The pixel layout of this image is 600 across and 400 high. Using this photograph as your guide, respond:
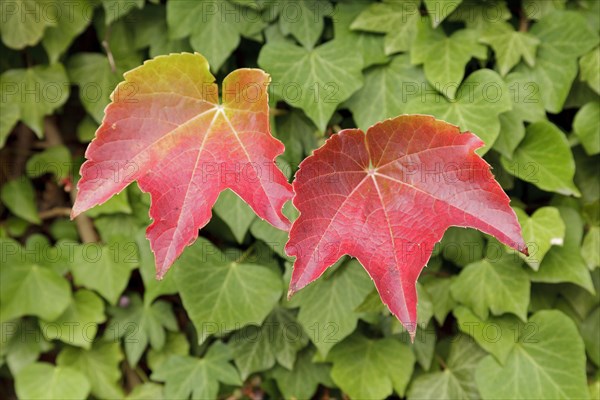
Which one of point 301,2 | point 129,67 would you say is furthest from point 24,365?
point 301,2

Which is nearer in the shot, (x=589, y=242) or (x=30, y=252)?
(x=589, y=242)

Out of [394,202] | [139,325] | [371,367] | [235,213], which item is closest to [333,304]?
[371,367]

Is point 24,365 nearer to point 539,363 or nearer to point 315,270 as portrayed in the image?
point 315,270

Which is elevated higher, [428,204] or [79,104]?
[428,204]

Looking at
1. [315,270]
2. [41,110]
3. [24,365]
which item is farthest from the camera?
[24,365]

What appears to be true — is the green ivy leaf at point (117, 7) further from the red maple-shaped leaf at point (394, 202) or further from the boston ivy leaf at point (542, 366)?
the boston ivy leaf at point (542, 366)

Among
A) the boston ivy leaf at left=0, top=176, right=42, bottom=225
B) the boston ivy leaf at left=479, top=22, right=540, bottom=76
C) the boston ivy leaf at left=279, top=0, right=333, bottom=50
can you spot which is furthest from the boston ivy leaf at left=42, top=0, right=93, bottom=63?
the boston ivy leaf at left=479, top=22, right=540, bottom=76

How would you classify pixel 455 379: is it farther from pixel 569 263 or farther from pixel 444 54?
pixel 444 54
